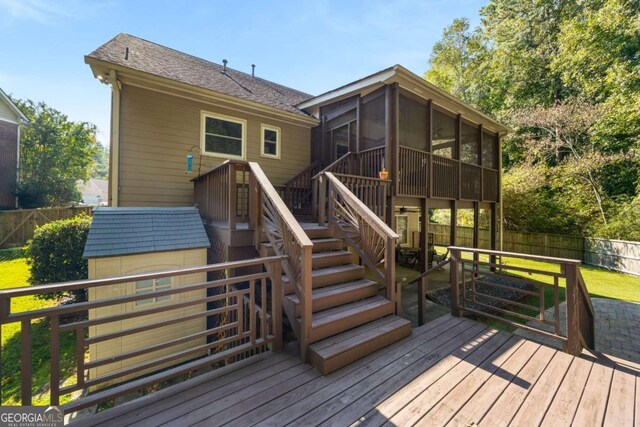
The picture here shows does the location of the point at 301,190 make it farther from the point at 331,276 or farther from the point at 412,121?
the point at 412,121

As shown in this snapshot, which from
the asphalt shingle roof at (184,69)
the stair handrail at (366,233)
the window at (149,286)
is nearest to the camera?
the stair handrail at (366,233)

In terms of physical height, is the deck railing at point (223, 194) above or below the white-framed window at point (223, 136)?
below

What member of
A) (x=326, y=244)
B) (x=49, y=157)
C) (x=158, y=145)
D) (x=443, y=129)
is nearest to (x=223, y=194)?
(x=326, y=244)

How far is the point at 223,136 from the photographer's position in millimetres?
7012

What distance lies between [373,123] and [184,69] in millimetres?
5593

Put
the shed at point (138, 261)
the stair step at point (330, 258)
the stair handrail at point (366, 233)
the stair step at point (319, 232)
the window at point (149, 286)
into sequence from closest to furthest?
the stair handrail at point (366, 233) < the stair step at point (330, 258) < the shed at point (138, 261) < the stair step at point (319, 232) < the window at point (149, 286)

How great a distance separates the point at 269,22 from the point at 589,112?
15641 mm

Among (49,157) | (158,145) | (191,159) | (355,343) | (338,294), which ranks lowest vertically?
(355,343)

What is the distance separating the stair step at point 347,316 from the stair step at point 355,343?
56 mm

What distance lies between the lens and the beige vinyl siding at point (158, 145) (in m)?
5.80

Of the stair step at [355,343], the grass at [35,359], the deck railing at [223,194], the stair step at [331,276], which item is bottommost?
the grass at [35,359]

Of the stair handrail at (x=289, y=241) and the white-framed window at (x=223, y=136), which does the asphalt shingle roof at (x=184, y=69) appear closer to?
the white-framed window at (x=223, y=136)

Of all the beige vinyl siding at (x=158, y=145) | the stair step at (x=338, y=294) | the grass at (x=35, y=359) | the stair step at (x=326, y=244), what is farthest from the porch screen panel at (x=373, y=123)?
the grass at (x=35, y=359)

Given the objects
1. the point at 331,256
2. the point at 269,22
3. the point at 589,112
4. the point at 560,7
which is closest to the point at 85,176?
the point at 269,22
